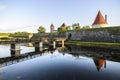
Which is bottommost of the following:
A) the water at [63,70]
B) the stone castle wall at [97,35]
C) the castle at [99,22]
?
the water at [63,70]

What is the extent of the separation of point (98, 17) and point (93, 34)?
40.7 ft

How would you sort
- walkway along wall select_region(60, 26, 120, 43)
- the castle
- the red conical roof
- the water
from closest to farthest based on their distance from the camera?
the water, walkway along wall select_region(60, 26, 120, 43), the castle, the red conical roof

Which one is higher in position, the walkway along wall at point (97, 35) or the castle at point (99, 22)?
the castle at point (99, 22)

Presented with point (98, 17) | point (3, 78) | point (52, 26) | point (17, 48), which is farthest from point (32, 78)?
point (52, 26)

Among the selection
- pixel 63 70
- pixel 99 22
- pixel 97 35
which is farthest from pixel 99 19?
pixel 63 70

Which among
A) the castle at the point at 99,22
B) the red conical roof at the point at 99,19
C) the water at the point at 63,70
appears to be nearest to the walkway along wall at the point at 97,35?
the castle at the point at 99,22

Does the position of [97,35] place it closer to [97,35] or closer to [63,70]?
[97,35]

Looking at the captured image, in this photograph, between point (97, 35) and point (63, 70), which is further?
point (97, 35)

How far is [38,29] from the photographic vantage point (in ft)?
283

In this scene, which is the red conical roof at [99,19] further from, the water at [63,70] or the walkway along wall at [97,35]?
the water at [63,70]

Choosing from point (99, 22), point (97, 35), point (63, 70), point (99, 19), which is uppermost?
point (99, 19)

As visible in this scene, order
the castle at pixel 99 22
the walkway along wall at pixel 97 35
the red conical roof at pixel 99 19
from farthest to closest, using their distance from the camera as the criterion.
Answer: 1. the red conical roof at pixel 99 19
2. the castle at pixel 99 22
3. the walkway along wall at pixel 97 35

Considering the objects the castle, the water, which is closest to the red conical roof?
the castle

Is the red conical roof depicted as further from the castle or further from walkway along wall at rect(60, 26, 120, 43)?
walkway along wall at rect(60, 26, 120, 43)
